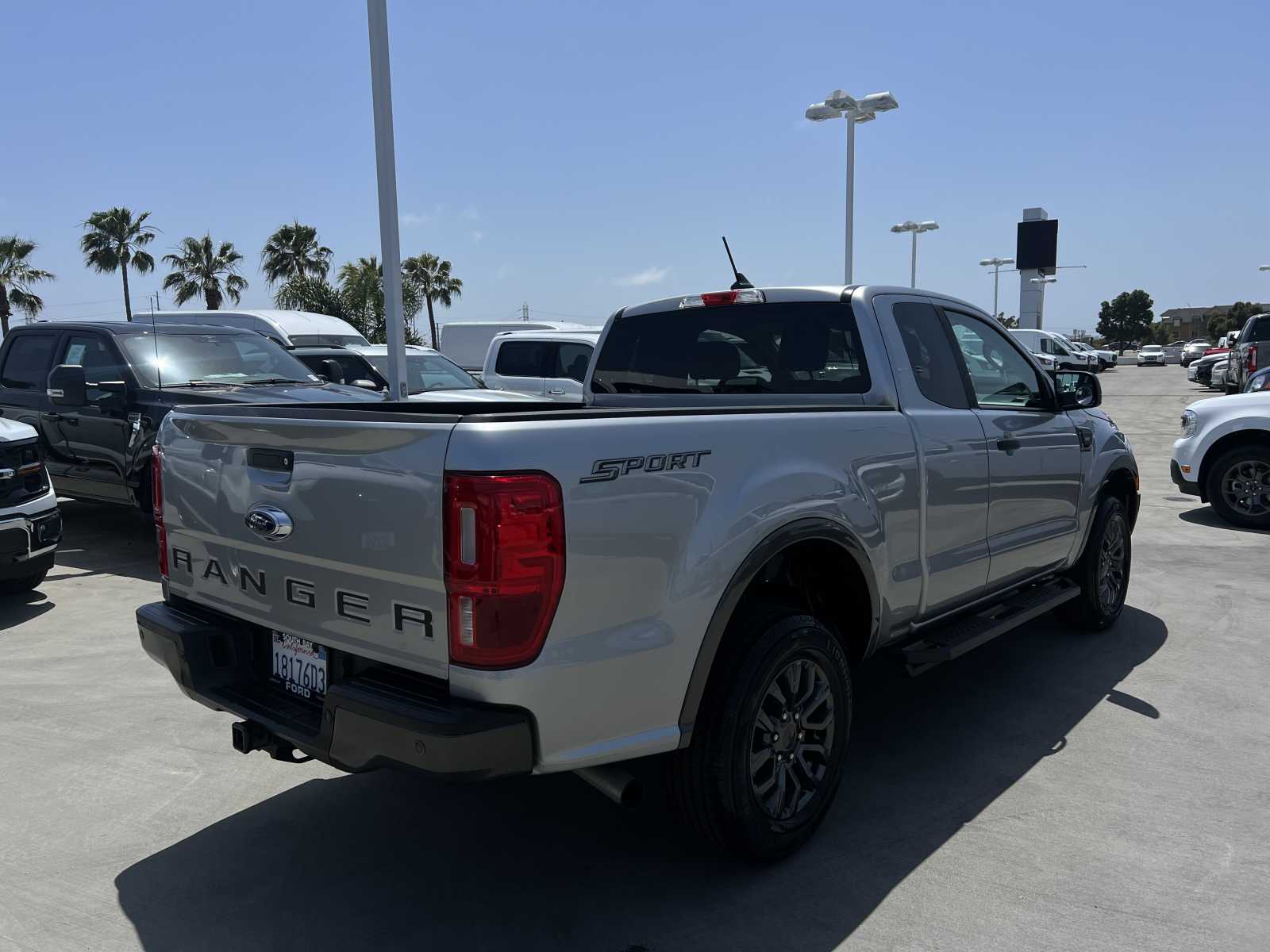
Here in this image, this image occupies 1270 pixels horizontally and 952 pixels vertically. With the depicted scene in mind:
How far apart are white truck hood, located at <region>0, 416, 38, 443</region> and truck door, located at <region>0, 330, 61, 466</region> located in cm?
184

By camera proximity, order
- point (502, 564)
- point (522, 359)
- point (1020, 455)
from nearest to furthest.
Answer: point (502, 564), point (1020, 455), point (522, 359)

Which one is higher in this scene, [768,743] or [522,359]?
[522,359]

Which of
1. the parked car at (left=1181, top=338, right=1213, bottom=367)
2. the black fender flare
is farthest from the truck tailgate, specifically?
the parked car at (left=1181, top=338, right=1213, bottom=367)

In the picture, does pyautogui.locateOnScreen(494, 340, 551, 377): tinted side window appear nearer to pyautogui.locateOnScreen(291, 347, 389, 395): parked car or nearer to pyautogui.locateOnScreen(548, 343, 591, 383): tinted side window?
pyautogui.locateOnScreen(548, 343, 591, 383): tinted side window

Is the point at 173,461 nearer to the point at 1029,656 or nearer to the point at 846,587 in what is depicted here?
the point at 846,587

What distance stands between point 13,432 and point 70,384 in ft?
3.00

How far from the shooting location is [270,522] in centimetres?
298

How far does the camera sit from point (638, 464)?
2.75 m

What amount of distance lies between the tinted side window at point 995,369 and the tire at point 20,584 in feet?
19.7

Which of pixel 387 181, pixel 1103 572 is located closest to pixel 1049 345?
pixel 387 181

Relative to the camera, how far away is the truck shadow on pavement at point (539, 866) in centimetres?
296

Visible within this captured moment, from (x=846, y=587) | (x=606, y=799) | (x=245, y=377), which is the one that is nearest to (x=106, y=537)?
(x=245, y=377)

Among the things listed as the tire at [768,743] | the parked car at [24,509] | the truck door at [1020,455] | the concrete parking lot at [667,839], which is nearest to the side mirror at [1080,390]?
the truck door at [1020,455]

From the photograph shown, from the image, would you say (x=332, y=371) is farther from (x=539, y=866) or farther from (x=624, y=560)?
(x=624, y=560)
